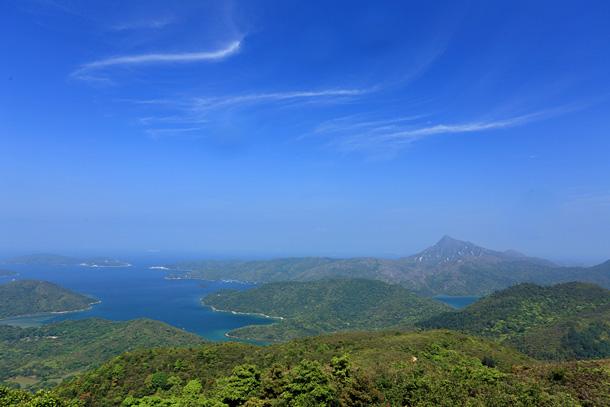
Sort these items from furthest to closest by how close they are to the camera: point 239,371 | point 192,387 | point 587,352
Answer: point 587,352 < point 192,387 < point 239,371

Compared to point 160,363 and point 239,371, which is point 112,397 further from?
point 239,371

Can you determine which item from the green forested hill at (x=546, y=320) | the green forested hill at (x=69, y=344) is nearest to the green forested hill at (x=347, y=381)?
the green forested hill at (x=546, y=320)

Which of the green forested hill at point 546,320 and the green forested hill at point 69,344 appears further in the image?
the green forested hill at point 69,344

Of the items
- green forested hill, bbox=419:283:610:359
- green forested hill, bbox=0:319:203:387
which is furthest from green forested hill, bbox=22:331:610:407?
green forested hill, bbox=0:319:203:387

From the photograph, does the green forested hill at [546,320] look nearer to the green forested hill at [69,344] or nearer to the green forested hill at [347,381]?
the green forested hill at [347,381]

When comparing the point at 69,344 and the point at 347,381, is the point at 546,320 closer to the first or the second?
the point at 347,381

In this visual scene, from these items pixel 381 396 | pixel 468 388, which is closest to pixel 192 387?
pixel 381 396

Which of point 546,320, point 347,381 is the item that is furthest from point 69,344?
point 546,320
